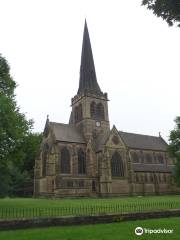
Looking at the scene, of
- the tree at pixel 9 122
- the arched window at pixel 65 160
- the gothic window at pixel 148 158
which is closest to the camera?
the tree at pixel 9 122

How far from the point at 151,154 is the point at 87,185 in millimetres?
21985

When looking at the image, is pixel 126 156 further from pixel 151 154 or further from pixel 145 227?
pixel 145 227

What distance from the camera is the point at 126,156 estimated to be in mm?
57281

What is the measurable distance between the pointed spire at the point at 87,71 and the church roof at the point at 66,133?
11083 mm

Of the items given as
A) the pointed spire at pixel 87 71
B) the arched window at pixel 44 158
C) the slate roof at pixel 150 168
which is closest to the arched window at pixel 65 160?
the arched window at pixel 44 158

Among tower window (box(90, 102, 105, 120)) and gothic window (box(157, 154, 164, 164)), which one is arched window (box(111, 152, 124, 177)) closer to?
tower window (box(90, 102, 105, 120))

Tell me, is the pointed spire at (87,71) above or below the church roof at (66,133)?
above

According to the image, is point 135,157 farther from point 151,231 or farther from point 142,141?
point 151,231

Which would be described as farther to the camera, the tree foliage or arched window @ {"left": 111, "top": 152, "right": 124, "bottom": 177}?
arched window @ {"left": 111, "top": 152, "right": 124, "bottom": 177}

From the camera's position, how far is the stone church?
51.5 metres

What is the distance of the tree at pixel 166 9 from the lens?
11.3 m

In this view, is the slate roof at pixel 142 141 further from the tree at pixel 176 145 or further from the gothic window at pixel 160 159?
the tree at pixel 176 145

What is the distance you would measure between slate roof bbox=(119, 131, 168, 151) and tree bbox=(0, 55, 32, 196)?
134 ft

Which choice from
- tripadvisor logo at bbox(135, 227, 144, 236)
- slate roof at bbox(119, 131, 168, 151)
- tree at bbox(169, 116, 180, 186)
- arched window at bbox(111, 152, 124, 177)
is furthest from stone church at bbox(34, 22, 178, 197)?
tripadvisor logo at bbox(135, 227, 144, 236)
